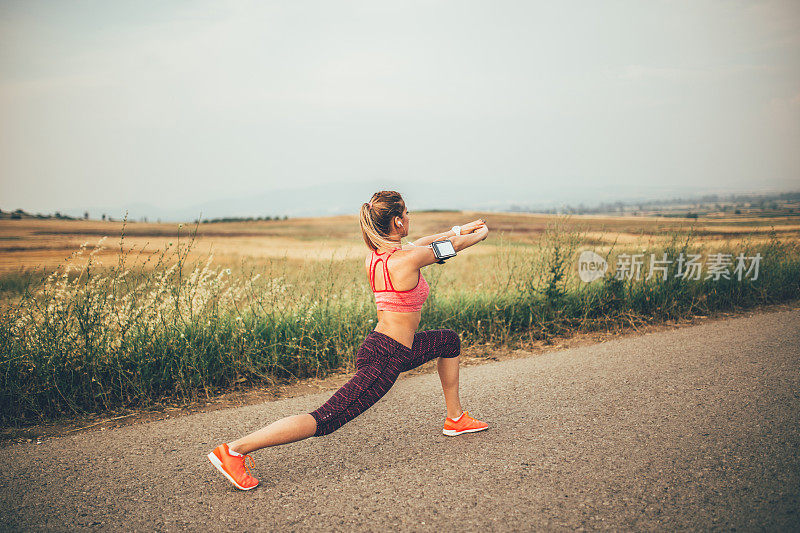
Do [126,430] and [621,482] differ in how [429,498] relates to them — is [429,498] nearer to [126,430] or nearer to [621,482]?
[621,482]

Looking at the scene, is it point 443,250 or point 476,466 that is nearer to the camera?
point 443,250

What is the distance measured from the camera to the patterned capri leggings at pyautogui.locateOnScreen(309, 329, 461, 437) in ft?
10.7

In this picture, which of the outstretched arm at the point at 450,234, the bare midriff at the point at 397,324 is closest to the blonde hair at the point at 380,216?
the outstretched arm at the point at 450,234

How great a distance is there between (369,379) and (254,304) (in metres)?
3.09

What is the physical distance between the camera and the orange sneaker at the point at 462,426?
3.91 meters

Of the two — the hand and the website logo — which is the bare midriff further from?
the website logo

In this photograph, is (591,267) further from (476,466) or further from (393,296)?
(393,296)

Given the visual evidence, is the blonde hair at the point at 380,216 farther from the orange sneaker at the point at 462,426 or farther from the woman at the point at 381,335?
the orange sneaker at the point at 462,426

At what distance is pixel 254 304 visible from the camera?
19.9 feet

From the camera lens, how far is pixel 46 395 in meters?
4.54

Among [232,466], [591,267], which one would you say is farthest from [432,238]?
[591,267]

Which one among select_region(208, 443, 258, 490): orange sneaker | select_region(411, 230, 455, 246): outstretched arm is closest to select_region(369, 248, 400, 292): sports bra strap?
select_region(411, 230, 455, 246): outstretched arm

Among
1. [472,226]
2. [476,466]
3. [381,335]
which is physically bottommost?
[476,466]

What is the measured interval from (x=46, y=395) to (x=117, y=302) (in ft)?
3.89
